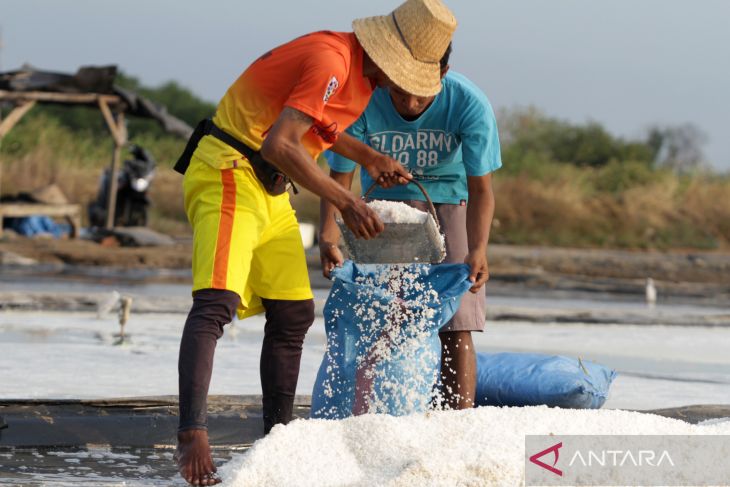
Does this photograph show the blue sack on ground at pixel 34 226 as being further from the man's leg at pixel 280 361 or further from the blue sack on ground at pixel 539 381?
the man's leg at pixel 280 361

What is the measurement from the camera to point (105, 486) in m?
3.77

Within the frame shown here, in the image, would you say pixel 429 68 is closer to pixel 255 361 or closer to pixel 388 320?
pixel 388 320

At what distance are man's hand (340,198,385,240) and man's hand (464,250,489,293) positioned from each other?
805 millimetres

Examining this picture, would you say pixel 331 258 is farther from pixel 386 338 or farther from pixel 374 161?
pixel 374 161

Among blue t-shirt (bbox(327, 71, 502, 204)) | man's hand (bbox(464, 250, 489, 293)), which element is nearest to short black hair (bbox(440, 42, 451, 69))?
blue t-shirt (bbox(327, 71, 502, 204))

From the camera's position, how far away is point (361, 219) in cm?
394

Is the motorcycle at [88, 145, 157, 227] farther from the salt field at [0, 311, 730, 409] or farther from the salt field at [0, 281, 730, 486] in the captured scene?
the salt field at [0, 311, 730, 409]

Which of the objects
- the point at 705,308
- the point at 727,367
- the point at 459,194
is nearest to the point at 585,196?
the point at 705,308

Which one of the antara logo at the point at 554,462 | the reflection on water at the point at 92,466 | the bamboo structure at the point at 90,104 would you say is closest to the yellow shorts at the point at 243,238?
the reflection on water at the point at 92,466

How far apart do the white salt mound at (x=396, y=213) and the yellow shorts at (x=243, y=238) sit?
0.31 metres

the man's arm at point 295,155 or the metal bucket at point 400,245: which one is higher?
the man's arm at point 295,155

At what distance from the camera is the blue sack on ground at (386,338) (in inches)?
180

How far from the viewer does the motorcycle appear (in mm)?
19938

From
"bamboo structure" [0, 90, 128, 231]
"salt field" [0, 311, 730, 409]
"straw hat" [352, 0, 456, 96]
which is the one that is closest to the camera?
"straw hat" [352, 0, 456, 96]
